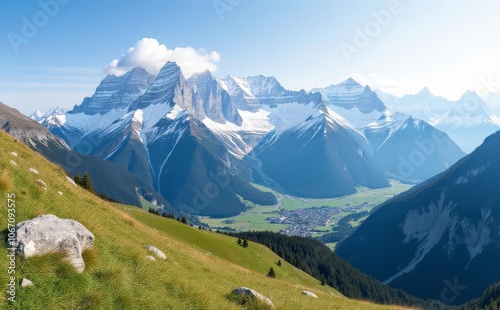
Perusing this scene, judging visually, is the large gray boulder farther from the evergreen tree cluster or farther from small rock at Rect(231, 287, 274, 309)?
the evergreen tree cluster

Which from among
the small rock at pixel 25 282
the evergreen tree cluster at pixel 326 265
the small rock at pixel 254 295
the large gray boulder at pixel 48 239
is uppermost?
the large gray boulder at pixel 48 239

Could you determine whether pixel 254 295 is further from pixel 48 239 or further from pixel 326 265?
pixel 326 265

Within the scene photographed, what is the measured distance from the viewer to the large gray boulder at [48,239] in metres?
11.4

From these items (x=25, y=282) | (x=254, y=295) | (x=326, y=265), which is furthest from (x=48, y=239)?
(x=326, y=265)

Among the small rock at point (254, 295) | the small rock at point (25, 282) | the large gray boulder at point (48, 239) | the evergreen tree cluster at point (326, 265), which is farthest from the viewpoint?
the evergreen tree cluster at point (326, 265)

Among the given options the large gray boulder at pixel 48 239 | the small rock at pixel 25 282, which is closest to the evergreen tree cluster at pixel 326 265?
the large gray boulder at pixel 48 239

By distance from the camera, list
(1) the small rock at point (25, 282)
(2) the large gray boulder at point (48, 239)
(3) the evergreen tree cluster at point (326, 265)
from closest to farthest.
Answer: (1) the small rock at point (25, 282)
(2) the large gray boulder at point (48, 239)
(3) the evergreen tree cluster at point (326, 265)

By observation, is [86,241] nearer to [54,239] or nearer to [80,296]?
[54,239]

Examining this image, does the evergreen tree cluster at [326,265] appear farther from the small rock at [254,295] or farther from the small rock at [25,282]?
the small rock at [25,282]

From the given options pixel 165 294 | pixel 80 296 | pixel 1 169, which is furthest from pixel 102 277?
pixel 1 169

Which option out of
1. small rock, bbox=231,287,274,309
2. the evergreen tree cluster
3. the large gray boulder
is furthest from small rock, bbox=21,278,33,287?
the evergreen tree cluster

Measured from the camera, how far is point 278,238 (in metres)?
163

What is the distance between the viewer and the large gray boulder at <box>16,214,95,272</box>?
37.5 feet

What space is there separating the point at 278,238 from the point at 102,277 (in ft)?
510
